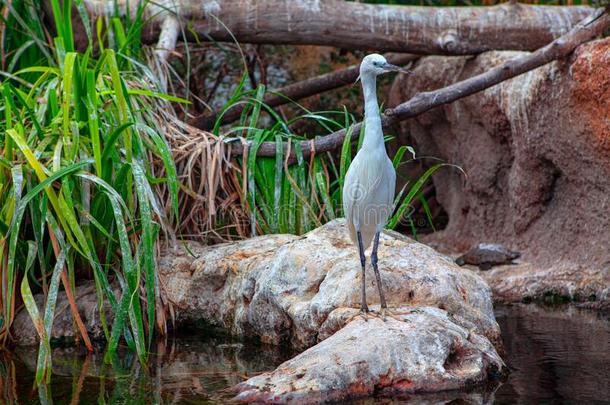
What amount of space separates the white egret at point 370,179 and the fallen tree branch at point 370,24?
8.41 feet

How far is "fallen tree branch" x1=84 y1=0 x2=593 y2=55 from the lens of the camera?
7473mm

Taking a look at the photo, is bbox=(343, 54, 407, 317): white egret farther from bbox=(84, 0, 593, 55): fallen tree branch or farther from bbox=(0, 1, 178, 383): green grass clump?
bbox=(84, 0, 593, 55): fallen tree branch

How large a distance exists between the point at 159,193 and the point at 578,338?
105 inches

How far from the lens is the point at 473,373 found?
426 cm

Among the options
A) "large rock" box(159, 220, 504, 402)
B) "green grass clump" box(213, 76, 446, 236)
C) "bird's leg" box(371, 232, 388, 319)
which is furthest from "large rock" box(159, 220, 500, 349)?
"green grass clump" box(213, 76, 446, 236)

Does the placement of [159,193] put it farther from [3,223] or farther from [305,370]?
[305,370]

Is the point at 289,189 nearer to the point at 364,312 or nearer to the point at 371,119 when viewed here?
the point at 371,119

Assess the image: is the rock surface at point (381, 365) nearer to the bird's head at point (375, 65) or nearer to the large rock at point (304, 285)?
the large rock at point (304, 285)

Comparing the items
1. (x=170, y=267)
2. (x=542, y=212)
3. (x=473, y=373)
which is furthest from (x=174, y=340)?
(x=542, y=212)

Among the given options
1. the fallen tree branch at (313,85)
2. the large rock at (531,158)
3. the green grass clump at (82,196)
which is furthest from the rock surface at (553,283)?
the green grass clump at (82,196)

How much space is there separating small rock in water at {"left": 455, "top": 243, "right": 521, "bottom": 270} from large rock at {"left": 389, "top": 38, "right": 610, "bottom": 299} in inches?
5.5

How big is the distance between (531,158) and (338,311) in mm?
3011

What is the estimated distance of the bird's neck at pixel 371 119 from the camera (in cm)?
492

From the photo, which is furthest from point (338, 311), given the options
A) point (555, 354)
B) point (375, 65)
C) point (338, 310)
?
point (375, 65)
